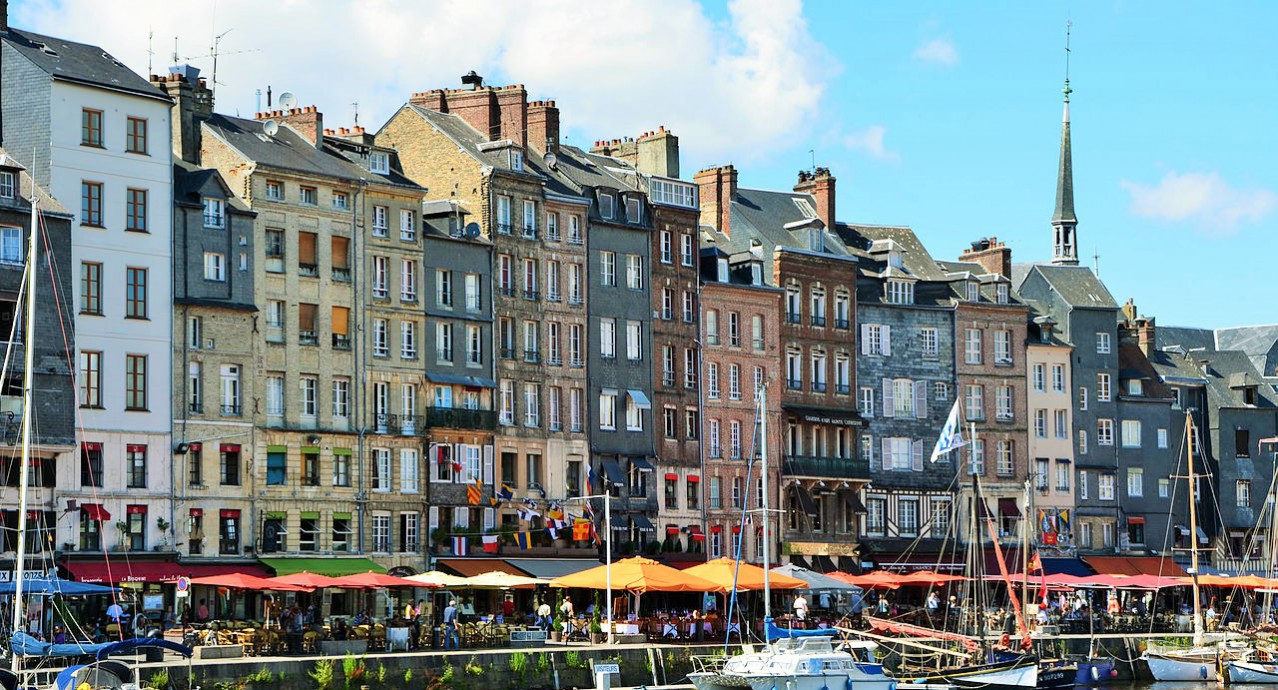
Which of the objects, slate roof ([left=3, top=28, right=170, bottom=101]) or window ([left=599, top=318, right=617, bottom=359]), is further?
window ([left=599, top=318, right=617, bottom=359])

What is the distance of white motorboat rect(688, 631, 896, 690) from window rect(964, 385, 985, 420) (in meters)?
37.6

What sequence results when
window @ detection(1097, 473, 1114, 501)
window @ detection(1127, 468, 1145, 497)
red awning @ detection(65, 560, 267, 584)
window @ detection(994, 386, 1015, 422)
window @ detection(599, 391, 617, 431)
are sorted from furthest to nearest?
1. window @ detection(1127, 468, 1145, 497)
2. window @ detection(1097, 473, 1114, 501)
3. window @ detection(994, 386, 1015, 422)
4. window @ detection(599, 391, 617, 431)
5. red awning @ detection(65, 560, 267, 584)

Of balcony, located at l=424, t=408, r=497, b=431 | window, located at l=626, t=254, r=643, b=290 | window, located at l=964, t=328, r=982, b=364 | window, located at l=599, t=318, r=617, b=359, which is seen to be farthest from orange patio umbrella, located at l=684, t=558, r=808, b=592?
window, located at l=964, t=328, r=982, b=364

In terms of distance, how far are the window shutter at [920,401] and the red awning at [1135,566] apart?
1035cm

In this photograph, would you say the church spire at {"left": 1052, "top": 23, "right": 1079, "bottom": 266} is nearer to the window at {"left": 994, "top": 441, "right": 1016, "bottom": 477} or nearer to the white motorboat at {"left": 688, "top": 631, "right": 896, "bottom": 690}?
the window at {"left": 994, "top": 441, "right": 1016, "bottom": 477}

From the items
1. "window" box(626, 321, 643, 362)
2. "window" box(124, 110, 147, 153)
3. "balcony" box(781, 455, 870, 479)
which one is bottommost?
"balcony" box(781, 455, 870, 479)

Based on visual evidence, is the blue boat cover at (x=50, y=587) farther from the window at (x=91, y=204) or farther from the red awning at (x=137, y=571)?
the window at (x=91, y=204)

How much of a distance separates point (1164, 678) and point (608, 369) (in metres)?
22.2

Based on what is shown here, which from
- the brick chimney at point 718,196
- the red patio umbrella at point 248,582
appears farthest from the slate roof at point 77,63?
the brick chimney at point 718,196

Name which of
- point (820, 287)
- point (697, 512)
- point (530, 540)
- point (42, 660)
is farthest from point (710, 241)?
point (42, 660)

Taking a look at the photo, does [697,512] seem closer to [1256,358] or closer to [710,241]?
[710,241]

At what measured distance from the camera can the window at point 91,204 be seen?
65.4 m

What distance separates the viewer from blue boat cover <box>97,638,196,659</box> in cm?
4875

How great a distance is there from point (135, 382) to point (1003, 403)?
4154cm
